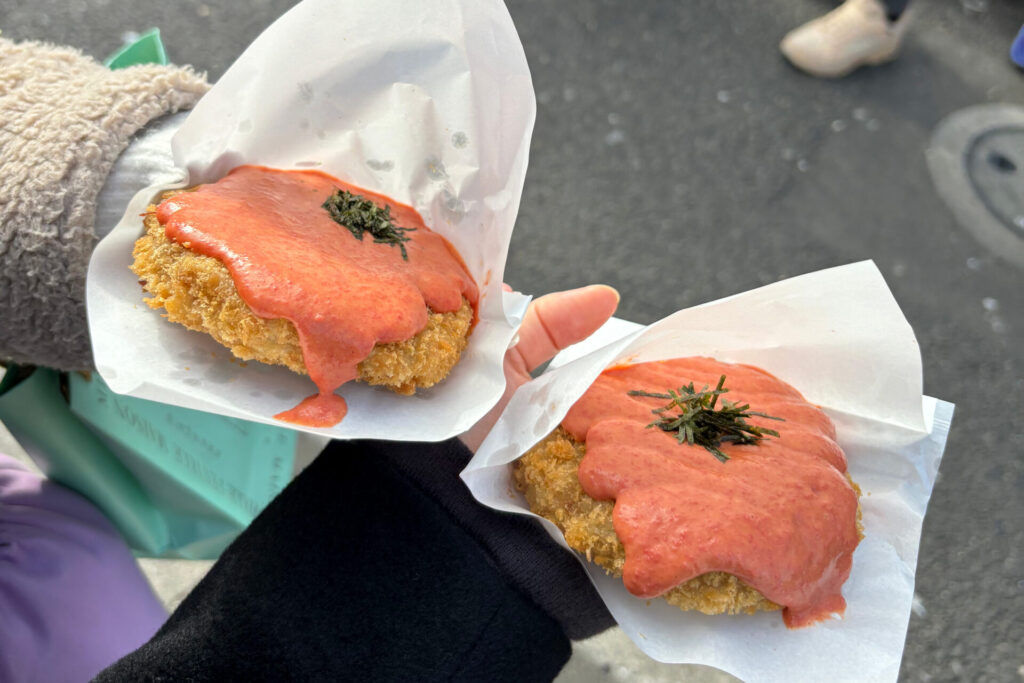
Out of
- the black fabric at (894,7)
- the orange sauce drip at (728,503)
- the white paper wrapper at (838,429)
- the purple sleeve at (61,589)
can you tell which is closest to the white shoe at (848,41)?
the black fabric at (894,7)

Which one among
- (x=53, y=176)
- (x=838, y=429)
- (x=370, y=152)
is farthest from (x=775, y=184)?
(x=53, y=176)

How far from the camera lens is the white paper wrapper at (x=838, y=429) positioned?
144 cm

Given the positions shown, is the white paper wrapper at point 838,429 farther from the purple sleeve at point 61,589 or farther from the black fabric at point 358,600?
the purple sleeve at point 61,589

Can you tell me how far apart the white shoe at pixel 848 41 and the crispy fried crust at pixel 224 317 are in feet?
12.0

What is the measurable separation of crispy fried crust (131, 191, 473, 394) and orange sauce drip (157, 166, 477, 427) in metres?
0.03

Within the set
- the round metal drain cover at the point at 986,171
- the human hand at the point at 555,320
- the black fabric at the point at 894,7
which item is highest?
the human hand at the point at 555,320

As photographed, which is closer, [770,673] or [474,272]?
[770,673]

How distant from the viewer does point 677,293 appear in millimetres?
3443

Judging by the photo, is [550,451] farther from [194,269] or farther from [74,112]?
[74,112]

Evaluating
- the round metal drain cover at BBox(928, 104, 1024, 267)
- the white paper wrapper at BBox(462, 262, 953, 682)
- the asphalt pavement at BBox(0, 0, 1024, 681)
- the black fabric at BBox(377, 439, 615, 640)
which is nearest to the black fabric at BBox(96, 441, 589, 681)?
the black fabric at BBox(377, 439, 615, 640)

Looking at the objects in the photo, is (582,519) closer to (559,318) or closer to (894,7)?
(559,318)

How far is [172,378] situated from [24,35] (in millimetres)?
3380

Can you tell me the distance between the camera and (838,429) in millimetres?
1710

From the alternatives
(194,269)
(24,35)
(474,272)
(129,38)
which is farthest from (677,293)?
(24,35)
